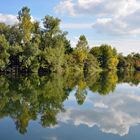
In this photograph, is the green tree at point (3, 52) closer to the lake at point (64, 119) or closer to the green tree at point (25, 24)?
the green tree at point (25, 24)

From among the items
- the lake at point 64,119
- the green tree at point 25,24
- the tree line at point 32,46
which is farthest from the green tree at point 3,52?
the lake at point 64,119

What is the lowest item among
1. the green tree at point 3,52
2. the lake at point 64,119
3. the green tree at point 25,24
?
the lake at point 64,119

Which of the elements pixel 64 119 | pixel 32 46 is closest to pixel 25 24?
pixel 32 46

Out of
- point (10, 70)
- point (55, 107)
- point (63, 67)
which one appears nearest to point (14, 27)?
point (10, 70)

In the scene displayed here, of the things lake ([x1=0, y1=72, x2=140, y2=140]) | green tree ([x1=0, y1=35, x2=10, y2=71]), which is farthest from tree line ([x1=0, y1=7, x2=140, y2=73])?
lake ([x1=0, y1=72, x2=140, y2=140])

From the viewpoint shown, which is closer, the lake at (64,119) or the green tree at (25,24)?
the lake at (64,119)

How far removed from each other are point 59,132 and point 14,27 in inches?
1872

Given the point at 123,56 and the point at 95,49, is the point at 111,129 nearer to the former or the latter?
the point at 95,49

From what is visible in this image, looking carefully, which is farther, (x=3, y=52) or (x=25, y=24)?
(x=25, y=24)

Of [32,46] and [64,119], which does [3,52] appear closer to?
[32,46]

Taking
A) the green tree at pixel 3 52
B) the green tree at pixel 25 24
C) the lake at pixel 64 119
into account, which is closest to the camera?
the lake at pixel 64 119

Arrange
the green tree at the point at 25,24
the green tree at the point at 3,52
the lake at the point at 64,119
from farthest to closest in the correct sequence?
the green tree at the point at 25,24 → the green tree at the point at 3,52 → the lake at the point at 64,119

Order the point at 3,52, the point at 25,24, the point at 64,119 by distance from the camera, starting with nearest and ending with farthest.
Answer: the point at 64,119 → the point at 3,52 → the point at 25,24

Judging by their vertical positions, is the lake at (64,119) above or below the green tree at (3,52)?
below
